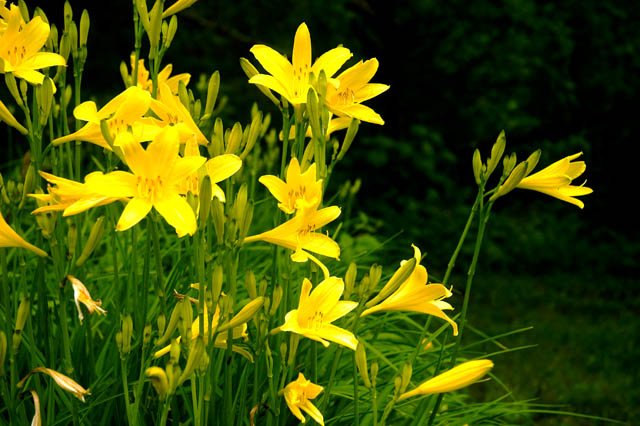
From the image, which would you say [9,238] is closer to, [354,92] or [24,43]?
[24,43]

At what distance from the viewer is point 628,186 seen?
801cm

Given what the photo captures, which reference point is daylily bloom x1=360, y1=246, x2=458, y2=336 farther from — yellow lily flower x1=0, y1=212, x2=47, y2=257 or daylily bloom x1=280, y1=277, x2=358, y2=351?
yellow lily flower x1=0, y1=212, x2=47, y2=257

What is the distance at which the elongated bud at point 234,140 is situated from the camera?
5.11 feet

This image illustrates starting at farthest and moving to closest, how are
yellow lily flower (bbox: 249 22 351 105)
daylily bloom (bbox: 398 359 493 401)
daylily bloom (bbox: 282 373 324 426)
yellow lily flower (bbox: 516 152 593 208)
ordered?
yellow lily flower (bbox: 516 152 593 208), yellow lily flower (bbox: 249 22 351 105), daylily bloom (bbox: 282 373 324 426), daylily bloom (bbox: 398 359 493 401)

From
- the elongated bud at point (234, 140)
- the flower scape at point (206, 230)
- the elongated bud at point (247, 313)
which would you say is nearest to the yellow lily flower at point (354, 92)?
the flower scape at point (206, 230)

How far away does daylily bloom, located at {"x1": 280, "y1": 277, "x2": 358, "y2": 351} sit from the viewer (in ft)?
4.66

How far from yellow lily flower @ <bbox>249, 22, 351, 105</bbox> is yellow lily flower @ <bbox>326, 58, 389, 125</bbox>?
43 mm

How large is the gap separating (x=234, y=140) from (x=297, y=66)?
243 millimetres

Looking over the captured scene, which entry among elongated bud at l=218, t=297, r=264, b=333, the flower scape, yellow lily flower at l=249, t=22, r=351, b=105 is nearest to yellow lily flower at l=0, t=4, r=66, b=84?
the flower scape

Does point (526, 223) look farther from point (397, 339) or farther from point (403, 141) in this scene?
point (397, 339)

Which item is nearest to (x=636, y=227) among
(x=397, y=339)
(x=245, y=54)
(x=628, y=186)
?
(x=628, y=186)

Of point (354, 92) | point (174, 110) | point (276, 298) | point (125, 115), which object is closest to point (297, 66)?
point (354, 92)

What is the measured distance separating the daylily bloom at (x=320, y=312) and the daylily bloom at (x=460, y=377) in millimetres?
185

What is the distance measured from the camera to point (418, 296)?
5.23 feet
